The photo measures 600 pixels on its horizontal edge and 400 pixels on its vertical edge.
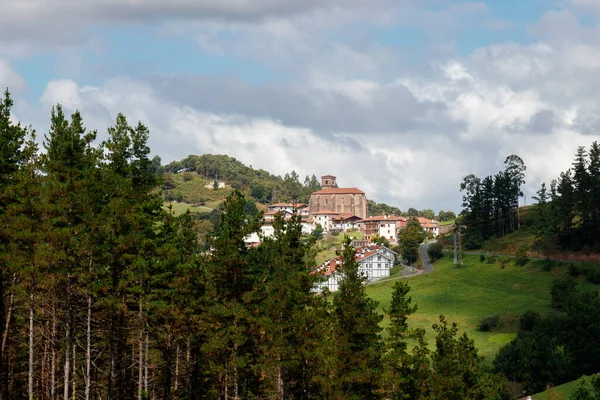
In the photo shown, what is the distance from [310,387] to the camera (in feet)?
170

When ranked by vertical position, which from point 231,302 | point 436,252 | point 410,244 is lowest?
point 231,302

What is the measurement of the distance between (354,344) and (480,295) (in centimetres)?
6965

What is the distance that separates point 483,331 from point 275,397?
54.5 meters

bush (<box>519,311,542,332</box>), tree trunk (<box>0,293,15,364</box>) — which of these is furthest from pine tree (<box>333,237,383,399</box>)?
bush (<box>519,311,542,332</box>)

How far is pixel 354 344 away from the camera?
4966cm

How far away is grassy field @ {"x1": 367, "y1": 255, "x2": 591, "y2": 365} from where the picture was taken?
3883 inches

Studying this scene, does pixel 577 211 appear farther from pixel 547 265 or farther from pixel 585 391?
pixel 585 391

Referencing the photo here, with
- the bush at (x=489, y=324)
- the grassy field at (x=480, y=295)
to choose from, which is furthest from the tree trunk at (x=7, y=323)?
the bush at (x=489, y=324)

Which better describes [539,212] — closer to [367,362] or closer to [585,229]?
[585,229]

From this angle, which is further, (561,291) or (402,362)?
(561,291)

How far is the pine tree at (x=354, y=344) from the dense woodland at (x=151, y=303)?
10 centimetres

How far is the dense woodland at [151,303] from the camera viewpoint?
3959cm

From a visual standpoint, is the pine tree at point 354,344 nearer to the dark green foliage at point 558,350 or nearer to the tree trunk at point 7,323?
the tree trunk at point 7,323

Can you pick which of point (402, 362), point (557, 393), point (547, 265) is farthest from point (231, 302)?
point (547, 265)
